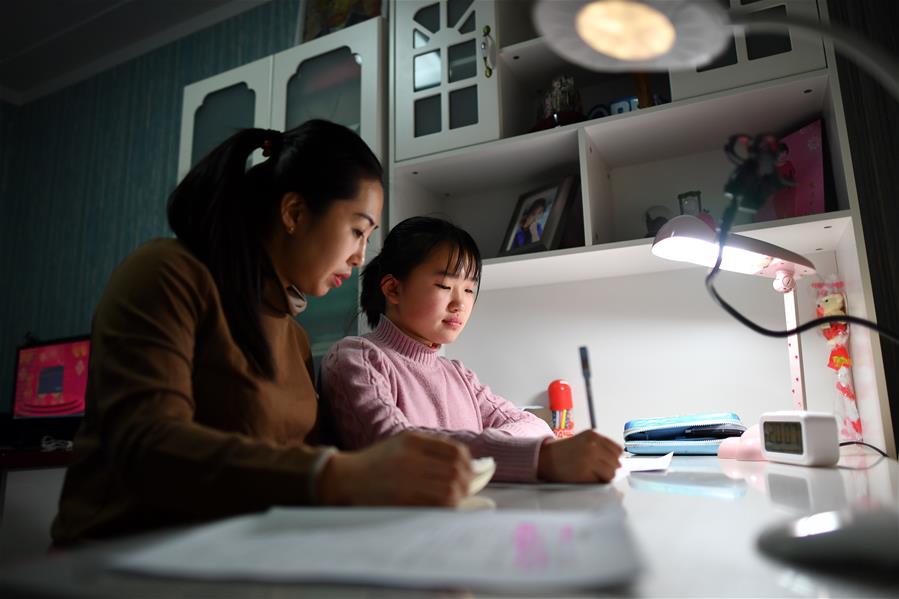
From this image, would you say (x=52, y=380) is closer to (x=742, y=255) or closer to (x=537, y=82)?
(x=537, y=82)

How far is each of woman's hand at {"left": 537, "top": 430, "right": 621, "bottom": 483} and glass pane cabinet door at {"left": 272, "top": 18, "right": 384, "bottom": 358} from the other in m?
0.91

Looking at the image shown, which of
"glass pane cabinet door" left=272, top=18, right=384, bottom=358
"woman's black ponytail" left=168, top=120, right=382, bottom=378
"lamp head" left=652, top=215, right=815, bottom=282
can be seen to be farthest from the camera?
"glass pane cabinet door" left=272, top=18, right=384, bottom=358

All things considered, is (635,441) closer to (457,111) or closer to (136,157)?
(457,111)

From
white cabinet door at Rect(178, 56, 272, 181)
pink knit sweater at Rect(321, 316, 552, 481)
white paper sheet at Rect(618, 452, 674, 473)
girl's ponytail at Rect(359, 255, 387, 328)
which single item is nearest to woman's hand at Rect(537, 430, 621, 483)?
pink knit sweater at Rect(321, 316, 552, 481)

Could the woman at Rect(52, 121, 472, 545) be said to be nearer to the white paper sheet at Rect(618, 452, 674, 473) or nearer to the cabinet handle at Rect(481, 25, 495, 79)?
the white paper sheet at Rect(618, 452, 674, 473)

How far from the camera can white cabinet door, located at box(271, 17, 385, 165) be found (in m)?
1.80

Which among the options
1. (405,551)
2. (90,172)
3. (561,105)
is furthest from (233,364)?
(90,172)

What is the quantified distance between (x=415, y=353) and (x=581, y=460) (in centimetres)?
53

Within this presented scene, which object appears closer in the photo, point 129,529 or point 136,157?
point 129,529

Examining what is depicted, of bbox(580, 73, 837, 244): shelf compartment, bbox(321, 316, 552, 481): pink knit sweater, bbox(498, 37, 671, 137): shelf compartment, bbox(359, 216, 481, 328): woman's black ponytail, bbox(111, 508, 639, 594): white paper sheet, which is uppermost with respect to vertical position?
bbox(498, 37, 671, 137): shelf compartment

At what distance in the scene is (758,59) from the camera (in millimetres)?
1375

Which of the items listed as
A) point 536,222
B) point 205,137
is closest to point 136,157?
point 205,137

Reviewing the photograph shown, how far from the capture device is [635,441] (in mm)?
1373

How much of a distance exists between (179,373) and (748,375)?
1.39m
